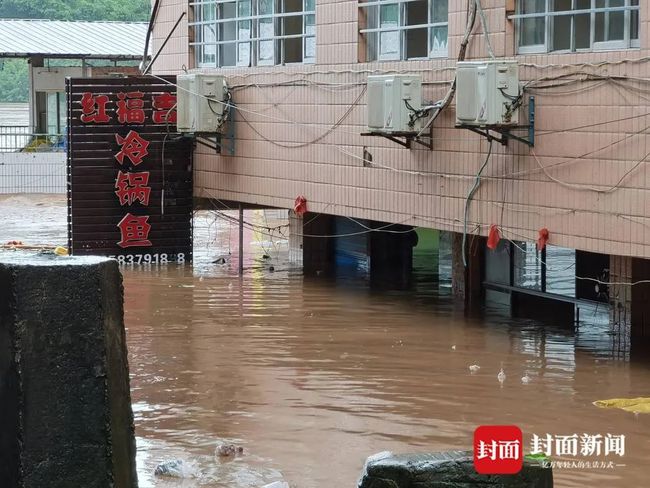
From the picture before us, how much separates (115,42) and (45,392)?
33378 millimetres

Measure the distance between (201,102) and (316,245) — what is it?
3.81 meters

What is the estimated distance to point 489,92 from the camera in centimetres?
1346

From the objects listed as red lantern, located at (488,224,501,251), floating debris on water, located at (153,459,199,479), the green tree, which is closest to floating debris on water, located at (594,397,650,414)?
red lantern, located at (488,224,501,251)

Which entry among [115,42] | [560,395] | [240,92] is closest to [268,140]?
[240,92]

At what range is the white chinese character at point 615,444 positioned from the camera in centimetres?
967

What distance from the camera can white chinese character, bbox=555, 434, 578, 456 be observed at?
974 cm

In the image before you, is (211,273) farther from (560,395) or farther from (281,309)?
(560,395)

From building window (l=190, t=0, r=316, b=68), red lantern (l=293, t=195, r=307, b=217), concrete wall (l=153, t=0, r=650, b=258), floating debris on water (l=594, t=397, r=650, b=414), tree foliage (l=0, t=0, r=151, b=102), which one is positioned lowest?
floating debris on water (l=594, t=397, r=650, b=414)

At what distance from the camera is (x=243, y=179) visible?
20.2m

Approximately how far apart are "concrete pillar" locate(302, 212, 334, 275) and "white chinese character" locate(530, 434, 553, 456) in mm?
11720

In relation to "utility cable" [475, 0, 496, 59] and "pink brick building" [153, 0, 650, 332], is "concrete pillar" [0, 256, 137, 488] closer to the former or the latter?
"pink brick building" [153, 0, 650, 332]

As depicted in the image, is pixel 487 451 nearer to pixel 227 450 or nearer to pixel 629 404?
pixel 227 450

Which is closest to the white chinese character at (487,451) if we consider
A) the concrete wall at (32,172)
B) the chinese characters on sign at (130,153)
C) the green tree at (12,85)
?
the chinese characters on sign at (130,153)

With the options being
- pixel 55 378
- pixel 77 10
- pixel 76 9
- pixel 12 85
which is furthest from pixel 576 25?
pixel 12 85
